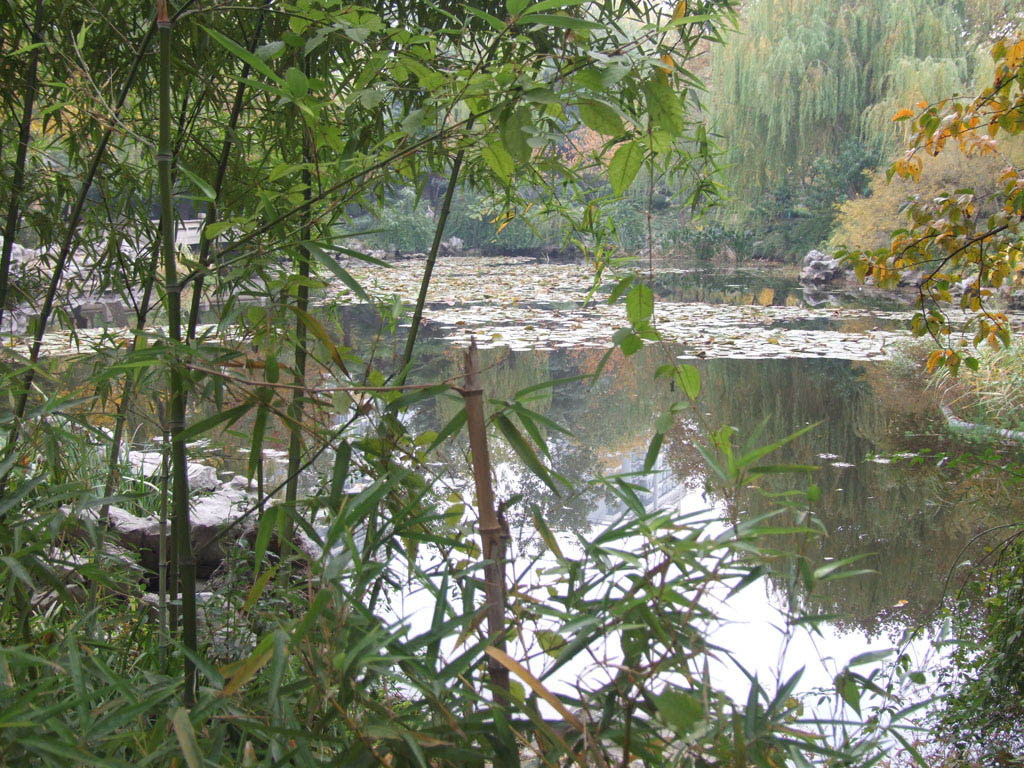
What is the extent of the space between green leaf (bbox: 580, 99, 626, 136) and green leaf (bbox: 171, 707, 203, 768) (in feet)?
1.42

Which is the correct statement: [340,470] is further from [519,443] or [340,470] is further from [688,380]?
[688,380]

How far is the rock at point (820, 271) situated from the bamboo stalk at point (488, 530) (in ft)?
32.6

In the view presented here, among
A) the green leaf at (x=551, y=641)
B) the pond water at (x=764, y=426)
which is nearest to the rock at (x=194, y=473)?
the pond water at (x=764, y=426)

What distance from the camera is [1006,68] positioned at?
1.42 m

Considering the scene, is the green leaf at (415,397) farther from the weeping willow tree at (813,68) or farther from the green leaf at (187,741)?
the weeping willow tree at (813,68)

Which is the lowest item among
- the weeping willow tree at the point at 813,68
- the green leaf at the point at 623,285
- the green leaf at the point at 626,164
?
the green leaf at the point at 623,285

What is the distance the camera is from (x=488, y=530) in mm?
502

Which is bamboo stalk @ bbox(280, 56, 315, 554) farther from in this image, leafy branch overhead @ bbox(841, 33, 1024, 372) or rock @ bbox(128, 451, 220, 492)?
rock @ bbox(128, 451, 220, 492)

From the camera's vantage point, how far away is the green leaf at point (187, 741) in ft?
1.50

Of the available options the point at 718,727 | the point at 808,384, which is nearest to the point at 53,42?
the point at 718,727

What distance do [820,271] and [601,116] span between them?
1012cm

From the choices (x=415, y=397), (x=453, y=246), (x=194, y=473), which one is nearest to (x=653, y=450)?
(x=415, y=397)

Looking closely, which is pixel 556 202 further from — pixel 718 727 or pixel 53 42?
pixel 718 727

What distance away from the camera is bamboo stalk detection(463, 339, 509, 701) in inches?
19.3
